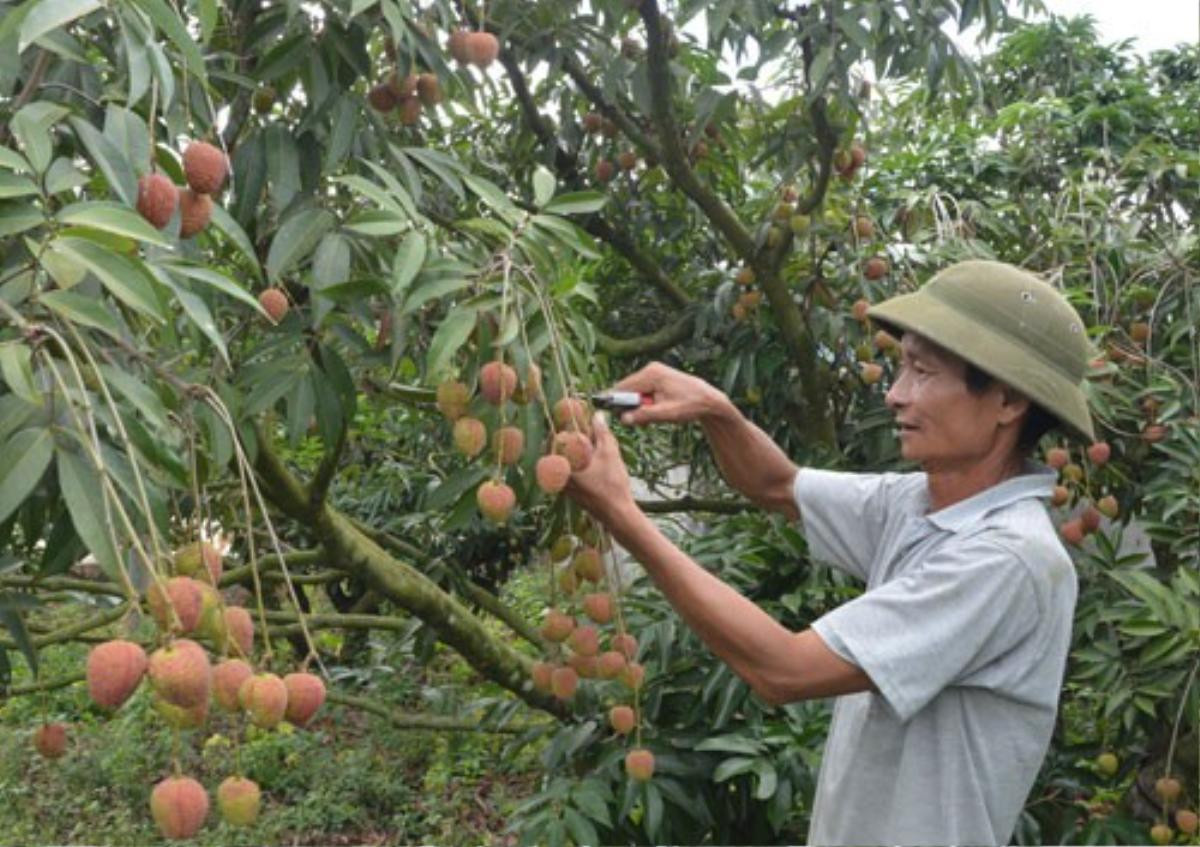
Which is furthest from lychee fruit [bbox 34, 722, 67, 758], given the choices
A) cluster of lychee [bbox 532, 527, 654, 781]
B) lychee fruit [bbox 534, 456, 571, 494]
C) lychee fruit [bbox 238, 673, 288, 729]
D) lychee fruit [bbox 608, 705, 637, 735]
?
lychee fruit [bbox 238, 673, 288, 729]

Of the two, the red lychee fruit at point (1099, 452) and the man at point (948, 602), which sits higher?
the man at point (948, 602)

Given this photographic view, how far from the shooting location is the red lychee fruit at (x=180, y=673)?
0.83 metres

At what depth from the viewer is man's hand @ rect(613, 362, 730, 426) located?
1647 mm

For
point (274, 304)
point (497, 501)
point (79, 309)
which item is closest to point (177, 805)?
point (79, 309)

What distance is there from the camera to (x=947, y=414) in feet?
4.62

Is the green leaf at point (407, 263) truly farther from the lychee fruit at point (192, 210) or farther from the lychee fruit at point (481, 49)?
the lychee fruit at point (481, 49)

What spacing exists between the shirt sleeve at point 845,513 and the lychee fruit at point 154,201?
2.85 feet

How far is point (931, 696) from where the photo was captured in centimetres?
130

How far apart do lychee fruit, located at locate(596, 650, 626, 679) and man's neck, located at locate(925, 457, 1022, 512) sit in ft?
1.26

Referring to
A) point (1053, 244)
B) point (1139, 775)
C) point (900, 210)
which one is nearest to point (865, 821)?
point (1139, 775)

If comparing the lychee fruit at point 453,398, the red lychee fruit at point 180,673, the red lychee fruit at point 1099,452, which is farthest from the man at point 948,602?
the red lychee fruit at point 1099,452

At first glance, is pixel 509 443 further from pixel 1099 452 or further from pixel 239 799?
pixel 1099 452

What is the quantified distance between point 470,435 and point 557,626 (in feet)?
1.17

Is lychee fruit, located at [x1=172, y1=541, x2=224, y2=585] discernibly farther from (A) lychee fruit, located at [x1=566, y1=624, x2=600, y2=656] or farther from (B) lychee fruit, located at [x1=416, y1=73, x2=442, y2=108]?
(B) lychee fruit, located at [x1=416, y1=73, x2=442, y2=108]
